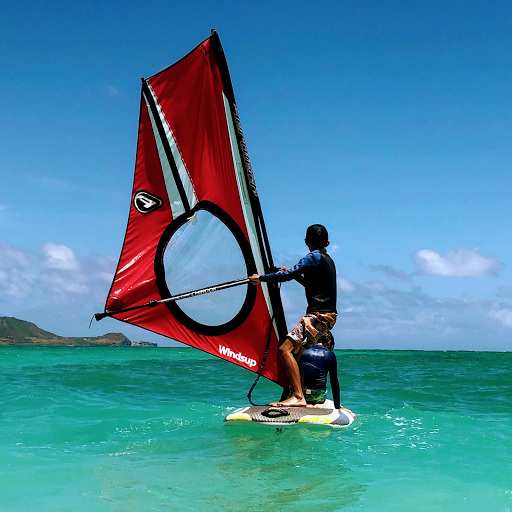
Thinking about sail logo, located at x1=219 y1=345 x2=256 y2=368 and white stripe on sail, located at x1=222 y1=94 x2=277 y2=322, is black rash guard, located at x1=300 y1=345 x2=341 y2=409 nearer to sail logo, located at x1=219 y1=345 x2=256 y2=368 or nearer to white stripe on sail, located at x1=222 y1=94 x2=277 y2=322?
sail logo, located at x1=219 y1=345 x2=256 y2=368

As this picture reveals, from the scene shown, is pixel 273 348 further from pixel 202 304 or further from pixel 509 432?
pixel 509 432

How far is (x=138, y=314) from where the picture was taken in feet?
21.3

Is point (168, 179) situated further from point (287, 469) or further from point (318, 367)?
point (287, 469)

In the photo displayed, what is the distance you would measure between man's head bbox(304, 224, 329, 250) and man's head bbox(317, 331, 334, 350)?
1.04 m

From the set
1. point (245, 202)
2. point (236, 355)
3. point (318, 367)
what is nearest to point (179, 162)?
point (245, 202)

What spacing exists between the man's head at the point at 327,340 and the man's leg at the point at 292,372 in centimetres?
30

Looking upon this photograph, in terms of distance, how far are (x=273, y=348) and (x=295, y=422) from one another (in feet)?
3.70

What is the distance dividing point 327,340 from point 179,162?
2.83 metres

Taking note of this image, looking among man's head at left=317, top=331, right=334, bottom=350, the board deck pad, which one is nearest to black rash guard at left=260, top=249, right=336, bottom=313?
man's head at left=317, top=331, right=334, bottom=350

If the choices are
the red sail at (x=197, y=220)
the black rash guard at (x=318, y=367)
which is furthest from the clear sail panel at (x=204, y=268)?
the black rash guard at (x=318, y=367)

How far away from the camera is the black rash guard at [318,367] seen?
6355 millimetres

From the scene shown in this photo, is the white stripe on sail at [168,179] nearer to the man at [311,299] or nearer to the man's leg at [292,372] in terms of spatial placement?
the man at [311,299]

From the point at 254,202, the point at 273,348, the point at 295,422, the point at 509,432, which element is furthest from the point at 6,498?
the point at 509,432

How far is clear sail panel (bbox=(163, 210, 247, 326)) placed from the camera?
6.65m
